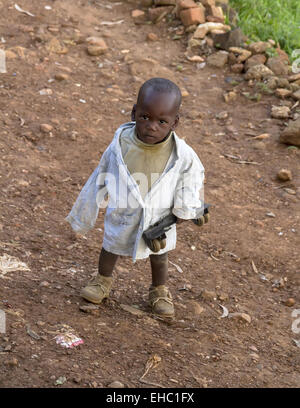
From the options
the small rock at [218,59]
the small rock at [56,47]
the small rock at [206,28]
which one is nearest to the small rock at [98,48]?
the small rock at [56,47]

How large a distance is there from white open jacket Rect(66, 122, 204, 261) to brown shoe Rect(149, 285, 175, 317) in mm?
342

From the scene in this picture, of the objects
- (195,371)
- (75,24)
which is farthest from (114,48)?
(195,371)

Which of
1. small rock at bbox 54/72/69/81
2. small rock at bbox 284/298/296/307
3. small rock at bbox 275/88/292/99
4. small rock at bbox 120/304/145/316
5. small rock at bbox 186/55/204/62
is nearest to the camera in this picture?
small rock at bbox 120/304/145/316

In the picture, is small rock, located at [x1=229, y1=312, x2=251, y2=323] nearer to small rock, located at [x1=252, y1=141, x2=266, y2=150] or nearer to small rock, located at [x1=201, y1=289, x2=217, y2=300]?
small rock, located at [x1=201, y1=289, x2=217, y2=300]

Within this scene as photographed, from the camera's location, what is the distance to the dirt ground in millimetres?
3020

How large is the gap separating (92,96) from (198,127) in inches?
40.7

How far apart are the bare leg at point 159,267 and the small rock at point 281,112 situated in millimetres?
2862

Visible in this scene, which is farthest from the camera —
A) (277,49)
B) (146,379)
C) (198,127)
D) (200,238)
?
(277,49)

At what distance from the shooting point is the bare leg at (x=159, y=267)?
133 inches

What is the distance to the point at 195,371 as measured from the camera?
300 centimetres

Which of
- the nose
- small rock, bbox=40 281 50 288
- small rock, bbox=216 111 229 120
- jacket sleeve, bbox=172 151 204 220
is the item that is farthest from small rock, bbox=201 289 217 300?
small rock, bbox=216 111 229 120

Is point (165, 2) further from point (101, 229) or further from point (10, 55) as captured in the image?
point (101, 229)

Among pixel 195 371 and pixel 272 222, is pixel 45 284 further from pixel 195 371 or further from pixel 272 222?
pixel 272 222

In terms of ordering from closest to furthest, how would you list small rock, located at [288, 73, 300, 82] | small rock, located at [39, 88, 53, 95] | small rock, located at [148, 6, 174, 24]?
small rock, located at [39, 88, 53, 95] < small rock, located at [288, 73, 300, 82] < small rock, located at [148, 6, 174, 24]
